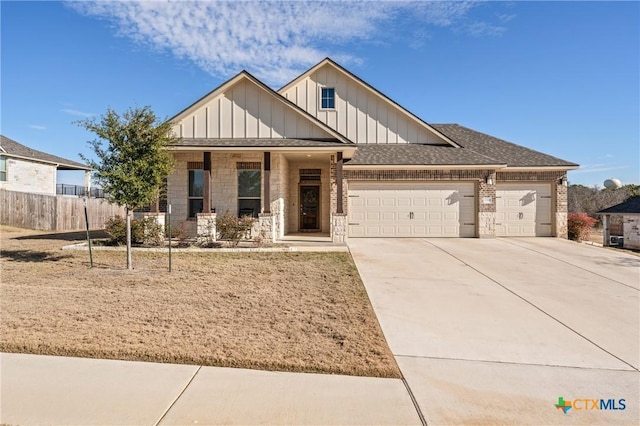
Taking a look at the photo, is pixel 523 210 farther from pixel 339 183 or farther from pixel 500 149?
pixel 339 183

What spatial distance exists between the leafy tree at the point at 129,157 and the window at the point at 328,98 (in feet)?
30.1

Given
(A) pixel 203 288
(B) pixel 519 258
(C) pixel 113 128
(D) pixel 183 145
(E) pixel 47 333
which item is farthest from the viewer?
(D) pixel 183 145

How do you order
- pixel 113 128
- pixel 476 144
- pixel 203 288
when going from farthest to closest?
pixel 476 144 < pixel 113 128 < pixel 203 288

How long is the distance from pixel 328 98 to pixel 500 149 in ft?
28.5

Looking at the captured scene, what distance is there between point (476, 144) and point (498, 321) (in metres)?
13.6

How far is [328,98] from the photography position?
53.7 ft

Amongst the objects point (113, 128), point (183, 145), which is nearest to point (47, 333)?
point (113, 128)

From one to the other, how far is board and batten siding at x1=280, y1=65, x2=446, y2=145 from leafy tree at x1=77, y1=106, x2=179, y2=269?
8.82 m

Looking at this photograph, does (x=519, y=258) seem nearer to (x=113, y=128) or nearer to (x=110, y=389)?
(x=110, y=389)

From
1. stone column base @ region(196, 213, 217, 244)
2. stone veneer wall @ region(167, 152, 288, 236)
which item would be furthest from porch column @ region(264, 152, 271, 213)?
stone column base @ region(196, 213, 217, 244)

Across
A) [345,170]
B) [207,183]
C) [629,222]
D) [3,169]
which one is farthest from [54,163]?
[629,222]

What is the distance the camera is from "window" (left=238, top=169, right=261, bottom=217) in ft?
44.9

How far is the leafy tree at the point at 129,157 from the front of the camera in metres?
8.48

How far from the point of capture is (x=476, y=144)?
56.3ft
